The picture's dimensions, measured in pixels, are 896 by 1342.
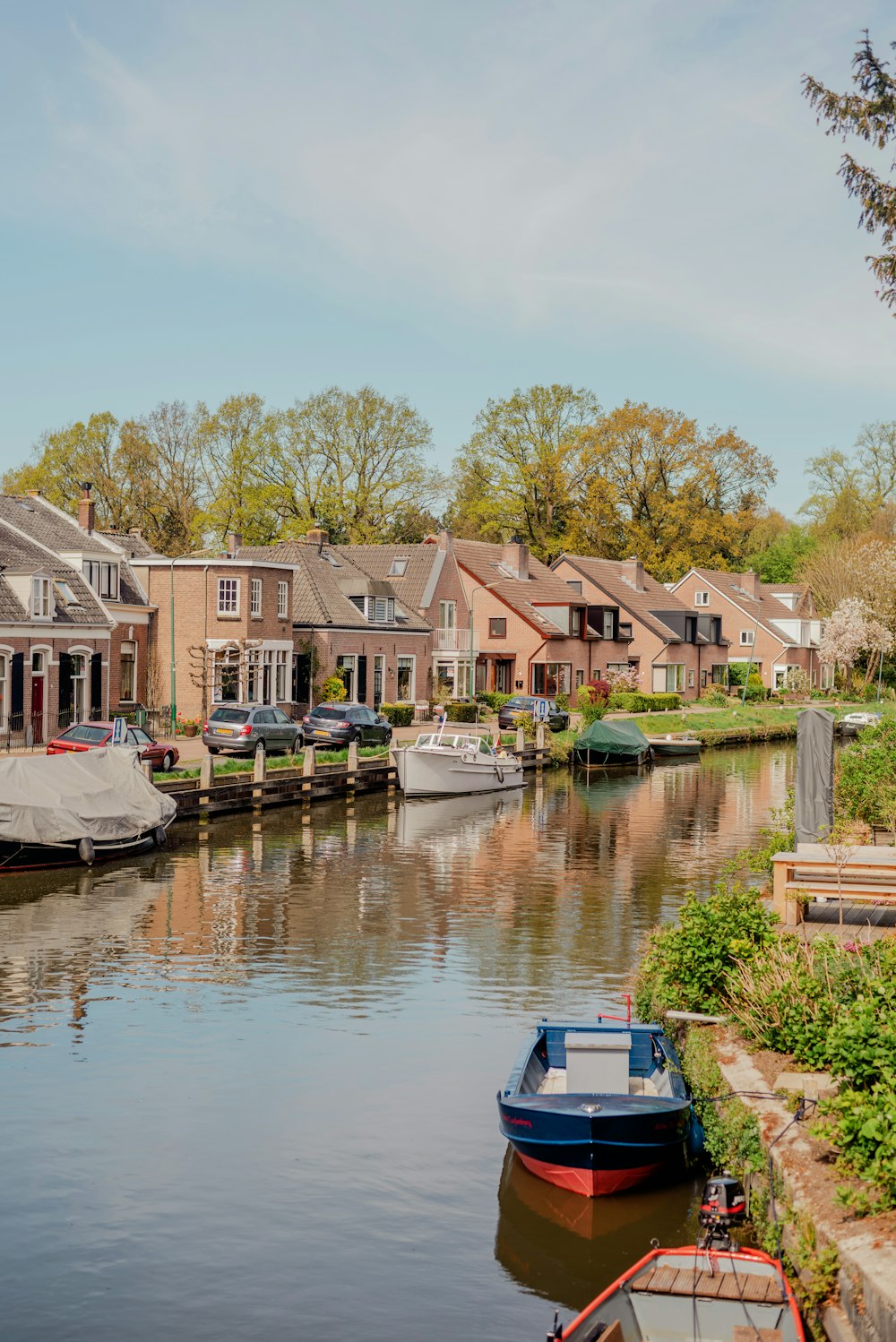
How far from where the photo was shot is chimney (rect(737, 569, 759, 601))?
98562mm

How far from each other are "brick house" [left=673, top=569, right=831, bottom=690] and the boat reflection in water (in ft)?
270

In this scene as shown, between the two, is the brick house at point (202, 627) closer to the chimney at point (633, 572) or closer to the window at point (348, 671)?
the window at point (348, 671)

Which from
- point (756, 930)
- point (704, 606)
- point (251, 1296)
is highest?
point (704, 606)

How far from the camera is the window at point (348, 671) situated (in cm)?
5956

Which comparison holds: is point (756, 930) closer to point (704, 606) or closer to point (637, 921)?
point (637, 921)

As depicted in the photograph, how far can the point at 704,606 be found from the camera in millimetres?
95062

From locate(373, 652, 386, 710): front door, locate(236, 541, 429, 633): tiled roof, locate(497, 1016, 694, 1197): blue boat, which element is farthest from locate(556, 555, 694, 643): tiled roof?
locate(497, 1016, 694, 1197): blue boat

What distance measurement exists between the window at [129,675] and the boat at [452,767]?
14002mm

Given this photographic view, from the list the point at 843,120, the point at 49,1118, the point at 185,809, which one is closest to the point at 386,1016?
the point at 49,1118

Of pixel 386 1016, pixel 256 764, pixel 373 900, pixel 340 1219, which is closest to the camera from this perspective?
pixel 340 1219

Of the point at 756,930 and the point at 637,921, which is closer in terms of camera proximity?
the point at 756,930

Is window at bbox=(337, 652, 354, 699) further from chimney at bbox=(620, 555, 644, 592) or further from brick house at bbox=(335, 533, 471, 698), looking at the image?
chimney at bbox=(620, 555, 644, 592)

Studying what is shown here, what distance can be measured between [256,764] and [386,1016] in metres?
20.9

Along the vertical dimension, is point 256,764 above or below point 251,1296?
above
